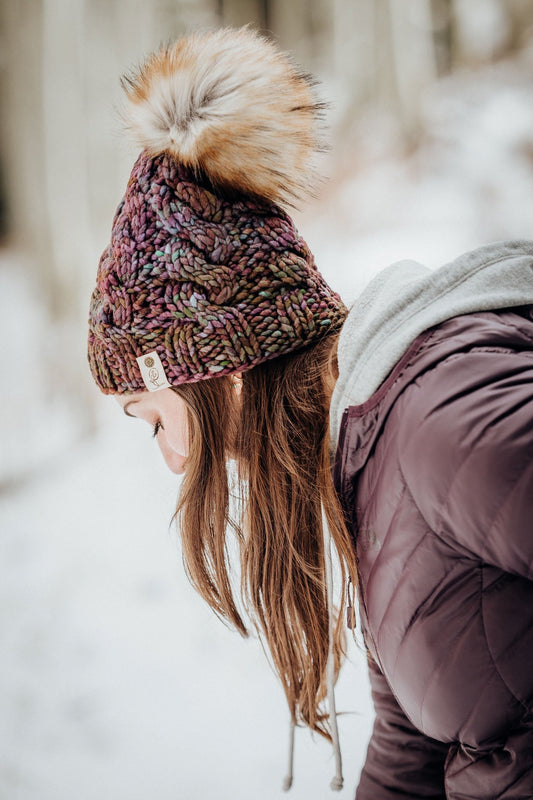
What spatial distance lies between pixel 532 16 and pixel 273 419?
131 cm

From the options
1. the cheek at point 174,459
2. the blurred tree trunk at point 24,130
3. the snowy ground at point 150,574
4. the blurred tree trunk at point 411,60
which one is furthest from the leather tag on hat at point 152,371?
the blurred tree trunk at point 411,60

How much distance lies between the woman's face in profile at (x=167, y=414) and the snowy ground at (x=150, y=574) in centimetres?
60

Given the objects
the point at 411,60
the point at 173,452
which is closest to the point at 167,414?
the point at 173,452

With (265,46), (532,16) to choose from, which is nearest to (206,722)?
(265,46)

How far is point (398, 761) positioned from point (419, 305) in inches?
25.3

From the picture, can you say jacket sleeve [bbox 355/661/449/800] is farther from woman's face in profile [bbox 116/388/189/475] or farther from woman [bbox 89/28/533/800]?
woman's face in profile [bbox 116/388/189/475]

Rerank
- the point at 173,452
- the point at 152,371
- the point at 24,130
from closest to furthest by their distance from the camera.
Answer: the point at 152,371 < the point at 173,452 < the point at 24,130

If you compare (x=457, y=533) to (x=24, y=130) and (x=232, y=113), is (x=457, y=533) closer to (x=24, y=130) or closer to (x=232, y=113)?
(x=232, y=113)

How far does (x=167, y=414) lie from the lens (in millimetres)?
796

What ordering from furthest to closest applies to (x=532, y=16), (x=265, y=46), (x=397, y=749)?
(x=532, y=16) < (x=397, y=749) < (x=265, y=46)

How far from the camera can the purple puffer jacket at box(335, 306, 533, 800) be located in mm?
481

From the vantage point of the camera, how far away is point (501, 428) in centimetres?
47

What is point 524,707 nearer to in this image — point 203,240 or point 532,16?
point 203,240

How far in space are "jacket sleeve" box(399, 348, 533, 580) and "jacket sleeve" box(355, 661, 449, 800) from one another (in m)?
0.47
